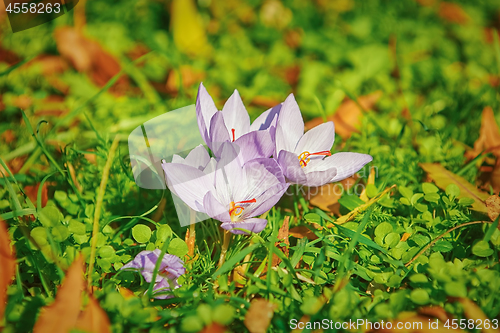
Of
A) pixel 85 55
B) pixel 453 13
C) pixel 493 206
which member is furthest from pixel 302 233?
pixel 453 13

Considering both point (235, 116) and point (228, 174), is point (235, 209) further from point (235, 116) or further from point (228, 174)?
point (235, 116)

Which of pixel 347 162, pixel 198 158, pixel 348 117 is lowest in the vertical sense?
pixel 348 117

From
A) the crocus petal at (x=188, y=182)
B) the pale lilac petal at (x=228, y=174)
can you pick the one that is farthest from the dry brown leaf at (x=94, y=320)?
the pale lilac petal at (x=228, y=174)

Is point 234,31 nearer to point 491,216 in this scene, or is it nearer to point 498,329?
point 491,216

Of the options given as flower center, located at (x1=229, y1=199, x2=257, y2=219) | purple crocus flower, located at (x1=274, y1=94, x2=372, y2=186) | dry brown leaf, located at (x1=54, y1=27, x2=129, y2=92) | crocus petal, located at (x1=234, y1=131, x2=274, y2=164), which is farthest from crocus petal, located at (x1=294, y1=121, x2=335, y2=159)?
dry brown leaf, located at (x1=54, y1=27, x2=129, y2=92)

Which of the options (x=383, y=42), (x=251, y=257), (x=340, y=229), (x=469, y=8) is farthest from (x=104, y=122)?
(x=469, y=8)
